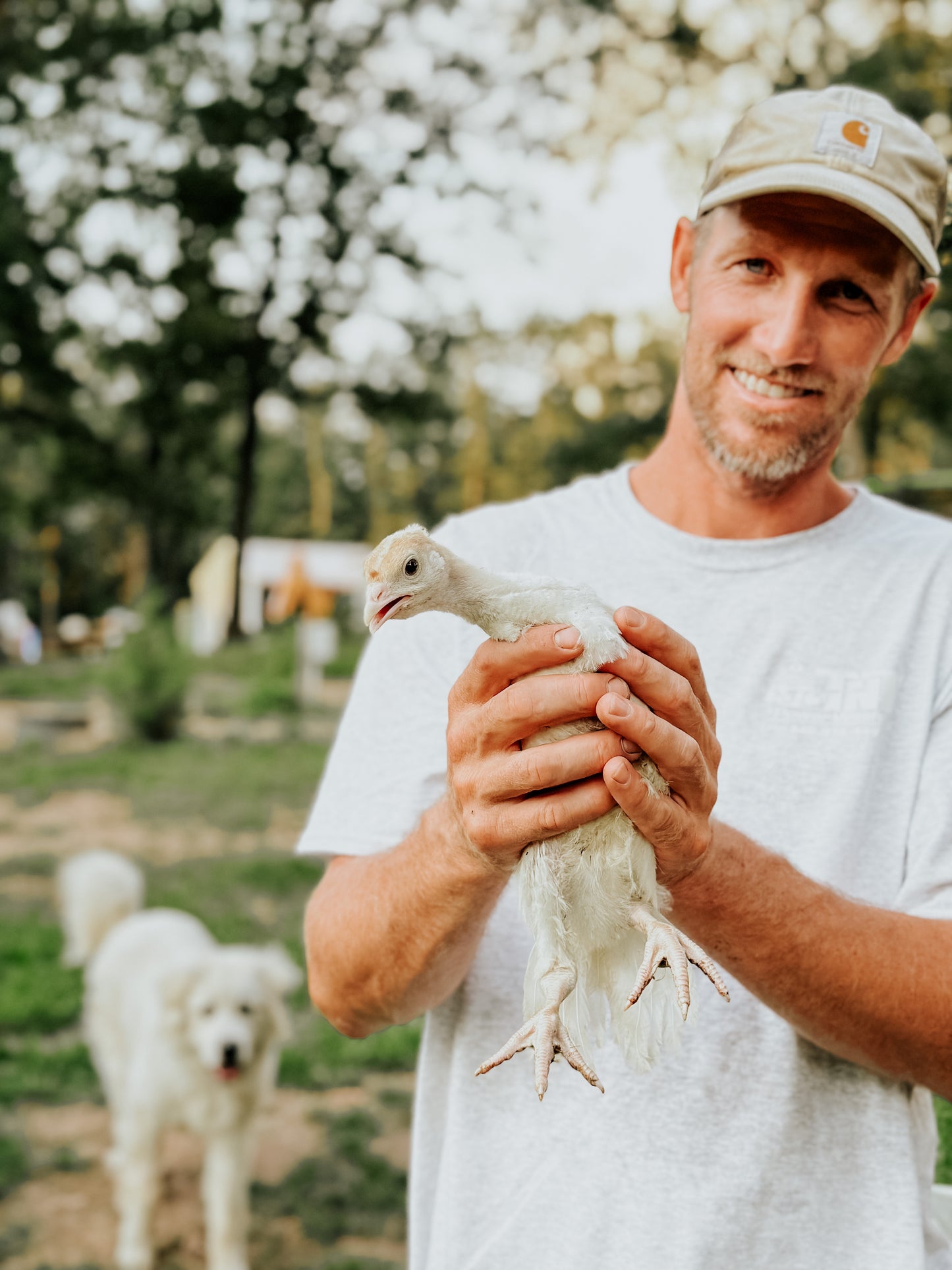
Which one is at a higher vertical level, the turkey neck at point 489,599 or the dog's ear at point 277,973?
the turkey neck at point 489,599

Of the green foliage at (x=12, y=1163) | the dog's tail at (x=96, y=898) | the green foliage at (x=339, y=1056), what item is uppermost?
the dog's tail at (x=96, y=898)

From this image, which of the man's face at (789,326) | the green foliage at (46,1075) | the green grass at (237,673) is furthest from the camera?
the green grass at (237,673)

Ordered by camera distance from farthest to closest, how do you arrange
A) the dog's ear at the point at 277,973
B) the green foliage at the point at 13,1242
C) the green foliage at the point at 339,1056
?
the green foliage at the point at 339,1056 < the dog's ear at the point at 277,973 < the green foliage at the point at 13,1242

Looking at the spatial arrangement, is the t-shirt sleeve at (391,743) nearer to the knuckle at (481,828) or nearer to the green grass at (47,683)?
the knuckle at (481,828)

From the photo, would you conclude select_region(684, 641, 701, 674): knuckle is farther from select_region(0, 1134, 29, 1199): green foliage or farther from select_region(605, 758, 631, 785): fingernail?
select_region(0, 1134, 29, 1199): green foliage

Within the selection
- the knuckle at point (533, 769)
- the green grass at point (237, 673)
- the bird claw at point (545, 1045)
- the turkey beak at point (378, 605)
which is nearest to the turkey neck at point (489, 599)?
the turkey beak at point (378, 605)

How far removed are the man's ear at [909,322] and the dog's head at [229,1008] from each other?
3.95 m

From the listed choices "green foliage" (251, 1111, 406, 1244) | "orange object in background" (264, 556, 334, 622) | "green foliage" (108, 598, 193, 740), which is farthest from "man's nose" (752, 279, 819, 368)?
"orange object in background" (264, 556, 334, 622)

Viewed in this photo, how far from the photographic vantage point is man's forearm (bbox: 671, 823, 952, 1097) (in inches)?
73.2

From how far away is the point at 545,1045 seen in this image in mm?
1665

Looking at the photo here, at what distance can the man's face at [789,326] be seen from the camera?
232 centimetres

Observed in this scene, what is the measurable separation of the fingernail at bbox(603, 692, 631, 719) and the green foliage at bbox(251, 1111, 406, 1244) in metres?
4.74

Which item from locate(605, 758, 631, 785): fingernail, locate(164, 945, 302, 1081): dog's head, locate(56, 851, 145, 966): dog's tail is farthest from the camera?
locate(56, 851, 145, 966): dog's tail

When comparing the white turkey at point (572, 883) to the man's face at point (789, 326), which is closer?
the white turkey at point (572, 883)
